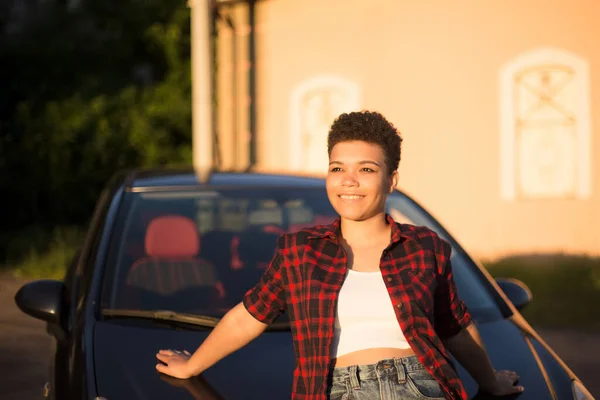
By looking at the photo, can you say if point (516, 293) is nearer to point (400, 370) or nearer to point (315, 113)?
point (400, 370)

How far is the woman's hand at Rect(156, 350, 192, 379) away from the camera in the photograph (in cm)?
296

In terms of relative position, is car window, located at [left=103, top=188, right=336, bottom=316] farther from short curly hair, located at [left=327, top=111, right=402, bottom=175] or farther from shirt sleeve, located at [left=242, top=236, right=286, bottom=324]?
short curly hair, located at [left=327, top=111, right=402, bottom=175]

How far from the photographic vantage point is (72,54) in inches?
845

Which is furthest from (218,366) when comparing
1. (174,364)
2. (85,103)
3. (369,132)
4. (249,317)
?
(85,103)

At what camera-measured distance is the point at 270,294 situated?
2.61 meters

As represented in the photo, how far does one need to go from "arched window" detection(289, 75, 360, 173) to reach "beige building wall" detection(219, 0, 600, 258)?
0.13 feet

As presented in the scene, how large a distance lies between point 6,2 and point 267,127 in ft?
36.3

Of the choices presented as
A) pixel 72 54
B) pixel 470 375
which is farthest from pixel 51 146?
pixel 470 375

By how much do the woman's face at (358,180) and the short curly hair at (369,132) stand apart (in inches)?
0.7

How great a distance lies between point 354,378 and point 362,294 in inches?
8.9

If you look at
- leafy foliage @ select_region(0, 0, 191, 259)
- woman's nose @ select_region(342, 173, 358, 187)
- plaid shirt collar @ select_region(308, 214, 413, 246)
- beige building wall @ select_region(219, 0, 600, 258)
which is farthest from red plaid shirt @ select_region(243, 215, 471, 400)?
leafy foliage @ select_region(0, 0, 191, 259)

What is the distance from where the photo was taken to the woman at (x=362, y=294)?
2.43 m

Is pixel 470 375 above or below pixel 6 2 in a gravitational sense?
below

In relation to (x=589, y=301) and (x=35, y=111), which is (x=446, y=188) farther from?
(x=35, y=111)
